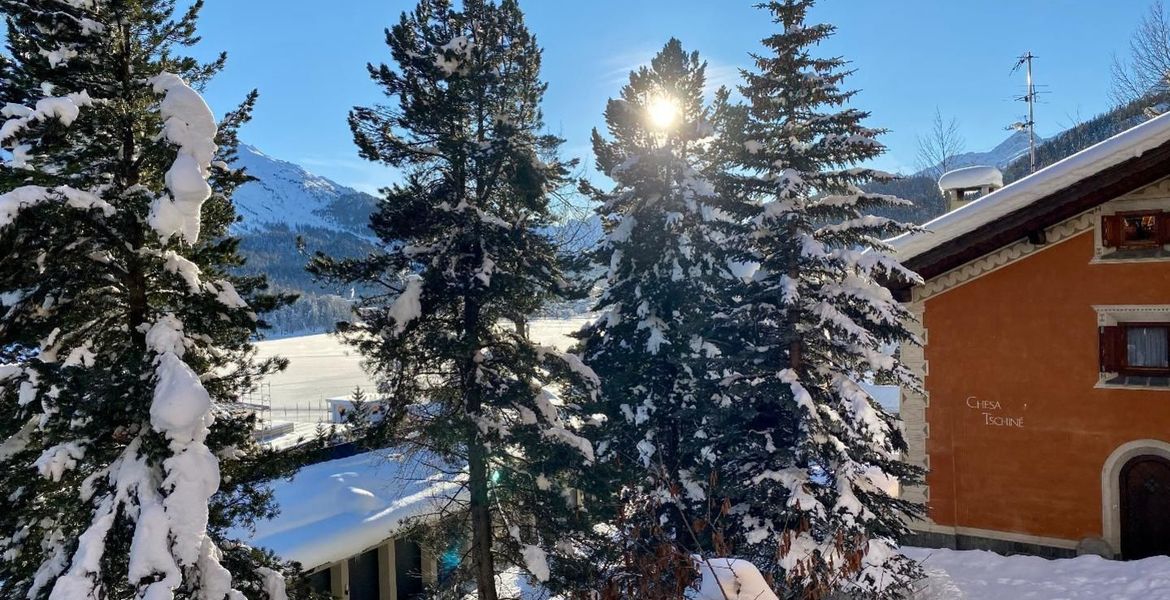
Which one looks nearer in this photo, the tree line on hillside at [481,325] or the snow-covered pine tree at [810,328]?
the tree line on hillside at [481,325]

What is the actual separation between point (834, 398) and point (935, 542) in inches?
252

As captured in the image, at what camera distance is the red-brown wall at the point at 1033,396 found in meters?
12.3

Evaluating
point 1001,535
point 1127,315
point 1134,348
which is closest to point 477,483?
point 1001,535

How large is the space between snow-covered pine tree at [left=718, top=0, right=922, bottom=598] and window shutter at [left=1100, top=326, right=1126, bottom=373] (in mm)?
5392

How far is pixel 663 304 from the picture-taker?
45.6ft

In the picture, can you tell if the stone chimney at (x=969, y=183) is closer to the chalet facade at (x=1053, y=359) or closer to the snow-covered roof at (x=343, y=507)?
the chalet facade at (x=1053, y=359)

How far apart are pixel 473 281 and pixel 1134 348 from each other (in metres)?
13.6

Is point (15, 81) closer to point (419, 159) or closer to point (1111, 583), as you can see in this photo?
point (419, 159)

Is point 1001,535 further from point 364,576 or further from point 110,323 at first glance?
point 110,323

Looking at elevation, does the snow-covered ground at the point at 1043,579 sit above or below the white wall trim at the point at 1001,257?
below

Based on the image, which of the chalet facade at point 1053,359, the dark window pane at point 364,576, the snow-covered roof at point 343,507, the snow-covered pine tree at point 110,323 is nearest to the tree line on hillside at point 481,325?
the snow-covered pine tree at point 110,323

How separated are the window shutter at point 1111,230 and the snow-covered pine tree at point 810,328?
5918 mm

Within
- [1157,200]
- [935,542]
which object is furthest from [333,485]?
[1157,200]

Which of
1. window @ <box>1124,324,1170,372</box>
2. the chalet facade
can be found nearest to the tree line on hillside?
the chalet facade
